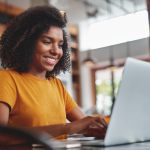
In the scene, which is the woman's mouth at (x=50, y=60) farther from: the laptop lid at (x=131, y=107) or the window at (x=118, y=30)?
the window at (x=118, y=30)

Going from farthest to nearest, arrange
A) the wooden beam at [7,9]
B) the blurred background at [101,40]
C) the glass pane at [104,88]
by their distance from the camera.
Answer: the glass pane at [104,88] < the blurred background at [101,40] < the wooden beam at [7,9]

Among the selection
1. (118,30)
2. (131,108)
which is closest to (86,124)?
(131,108)

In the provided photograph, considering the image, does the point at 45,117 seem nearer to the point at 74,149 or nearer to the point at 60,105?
the point at 60,105

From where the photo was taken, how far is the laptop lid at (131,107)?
2.36 feet

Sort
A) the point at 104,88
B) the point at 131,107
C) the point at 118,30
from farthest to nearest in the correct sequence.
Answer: the point at 104,88, the point at 118,30, the point at 131,107

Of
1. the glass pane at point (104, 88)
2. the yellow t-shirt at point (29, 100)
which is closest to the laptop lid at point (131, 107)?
the yellow t-shirt at point (29, 100)

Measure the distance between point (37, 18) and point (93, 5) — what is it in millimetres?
6210

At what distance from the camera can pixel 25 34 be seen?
3.95 ft

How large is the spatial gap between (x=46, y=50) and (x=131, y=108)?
23.0 inches

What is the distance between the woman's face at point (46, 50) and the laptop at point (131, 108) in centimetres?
53

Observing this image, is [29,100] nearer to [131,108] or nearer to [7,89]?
[7,89]

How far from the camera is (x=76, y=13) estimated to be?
24.8 ft

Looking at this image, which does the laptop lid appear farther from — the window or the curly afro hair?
the window

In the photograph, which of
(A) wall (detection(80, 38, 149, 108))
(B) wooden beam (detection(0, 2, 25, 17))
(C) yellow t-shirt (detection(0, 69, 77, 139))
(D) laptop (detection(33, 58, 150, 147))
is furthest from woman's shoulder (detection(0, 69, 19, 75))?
(A) wall (detection(80, 38, 149, 108))
